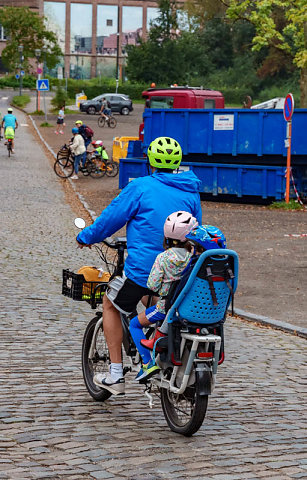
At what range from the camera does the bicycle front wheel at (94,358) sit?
6.35 m

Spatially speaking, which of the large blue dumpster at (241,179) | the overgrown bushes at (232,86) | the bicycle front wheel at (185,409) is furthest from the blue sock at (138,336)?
the overgrown bushes at (232,86)

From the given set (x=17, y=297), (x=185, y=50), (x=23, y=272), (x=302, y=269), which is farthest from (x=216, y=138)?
(x=185, y=50)

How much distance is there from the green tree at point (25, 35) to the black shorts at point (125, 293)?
98.8 metres

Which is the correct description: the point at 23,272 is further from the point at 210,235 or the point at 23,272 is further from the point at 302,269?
the point at 210,235

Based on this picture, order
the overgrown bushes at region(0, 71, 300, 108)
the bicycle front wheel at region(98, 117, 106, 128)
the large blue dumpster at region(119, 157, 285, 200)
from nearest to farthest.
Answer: the large blue dumpster at region(119, 157, 285, 200), the bicycle front wheel at region(98, 117, 106, 128), the overgrown bushes at region(0, 71, 300, 108)

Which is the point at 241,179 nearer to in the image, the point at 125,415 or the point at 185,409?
the point at 125,415

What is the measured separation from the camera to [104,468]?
4785 millimetres

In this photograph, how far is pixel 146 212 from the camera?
18.6 ft

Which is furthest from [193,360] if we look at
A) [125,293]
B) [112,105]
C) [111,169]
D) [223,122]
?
[112,105]

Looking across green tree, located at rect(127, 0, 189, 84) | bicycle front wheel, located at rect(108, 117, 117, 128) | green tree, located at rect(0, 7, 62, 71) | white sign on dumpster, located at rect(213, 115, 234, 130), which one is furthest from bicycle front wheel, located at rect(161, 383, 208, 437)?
green tree, located at rect(0, 7, 62, 71)

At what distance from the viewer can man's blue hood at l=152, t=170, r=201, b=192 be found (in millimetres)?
5742

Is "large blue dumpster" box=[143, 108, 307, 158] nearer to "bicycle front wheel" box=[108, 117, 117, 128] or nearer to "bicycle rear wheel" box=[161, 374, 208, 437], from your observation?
"bicycle rear wheel" box=[161, 374, 208, 437]

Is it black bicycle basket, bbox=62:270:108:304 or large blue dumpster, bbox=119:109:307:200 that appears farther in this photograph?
large blue dumpster, bbox=119:109:307:200

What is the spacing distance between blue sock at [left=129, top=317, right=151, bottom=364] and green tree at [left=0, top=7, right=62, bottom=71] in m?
98.9
